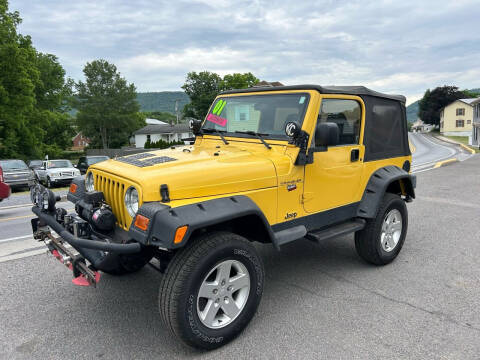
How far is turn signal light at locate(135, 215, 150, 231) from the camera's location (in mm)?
2582

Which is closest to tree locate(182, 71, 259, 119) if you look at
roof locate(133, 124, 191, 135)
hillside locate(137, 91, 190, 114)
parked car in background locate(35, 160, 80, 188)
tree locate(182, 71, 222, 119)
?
tree locate(182, 71, 222, 119)

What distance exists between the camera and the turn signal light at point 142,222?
258cm

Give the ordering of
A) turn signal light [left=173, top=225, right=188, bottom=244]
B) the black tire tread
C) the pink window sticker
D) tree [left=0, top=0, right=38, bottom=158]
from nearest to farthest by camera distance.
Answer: turn signal light [left=173, top=225, right=188, bottom=244], the black tire tread, the pink window sticker, tree [left=0, top=0, right=38, bottom=158]

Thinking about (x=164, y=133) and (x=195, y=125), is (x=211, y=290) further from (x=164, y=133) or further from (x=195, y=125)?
(x=164, y=133)

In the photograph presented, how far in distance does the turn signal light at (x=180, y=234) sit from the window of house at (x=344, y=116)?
1932mm

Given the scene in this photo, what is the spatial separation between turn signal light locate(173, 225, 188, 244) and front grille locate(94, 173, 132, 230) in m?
0.64

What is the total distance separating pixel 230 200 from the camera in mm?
2941

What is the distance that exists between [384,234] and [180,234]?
297 cm

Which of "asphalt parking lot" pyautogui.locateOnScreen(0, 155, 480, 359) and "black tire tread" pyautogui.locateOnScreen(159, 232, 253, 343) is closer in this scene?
"black tire tread" pyautogui.locateOnScreen(159, 232, 253, 343)

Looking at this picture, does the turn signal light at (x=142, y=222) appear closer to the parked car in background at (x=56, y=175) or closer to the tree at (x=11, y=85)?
the parked car in background at (x=56, y=175)

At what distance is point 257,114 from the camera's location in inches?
158

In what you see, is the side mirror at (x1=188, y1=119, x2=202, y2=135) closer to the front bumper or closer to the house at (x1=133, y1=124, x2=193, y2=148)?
the front bumper

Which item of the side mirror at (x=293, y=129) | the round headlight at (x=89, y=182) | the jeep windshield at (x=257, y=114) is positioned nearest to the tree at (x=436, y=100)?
the jeep windshield at (x=257, y=114)

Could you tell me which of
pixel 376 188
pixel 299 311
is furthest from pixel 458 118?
pixel 299 311
